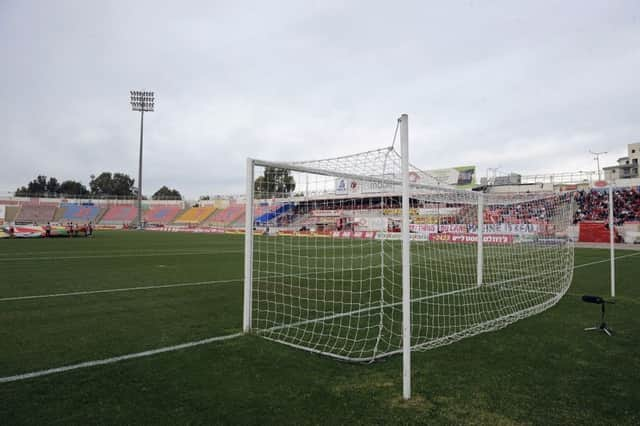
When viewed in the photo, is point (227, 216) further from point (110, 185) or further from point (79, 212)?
point (110, 185)

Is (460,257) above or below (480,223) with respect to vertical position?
below

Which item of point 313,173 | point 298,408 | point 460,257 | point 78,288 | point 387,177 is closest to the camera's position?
point 298,408

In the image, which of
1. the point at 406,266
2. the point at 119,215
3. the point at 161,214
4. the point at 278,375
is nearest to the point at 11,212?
the point at 119,215

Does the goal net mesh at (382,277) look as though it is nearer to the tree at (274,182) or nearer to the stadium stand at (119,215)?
the tree at (274,182)

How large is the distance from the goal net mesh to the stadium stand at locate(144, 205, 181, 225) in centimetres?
5702

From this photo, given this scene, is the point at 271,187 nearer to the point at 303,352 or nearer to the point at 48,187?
the point at 303,352

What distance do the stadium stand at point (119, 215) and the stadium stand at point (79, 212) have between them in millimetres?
1624

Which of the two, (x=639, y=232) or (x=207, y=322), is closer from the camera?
(x=207, y=322)

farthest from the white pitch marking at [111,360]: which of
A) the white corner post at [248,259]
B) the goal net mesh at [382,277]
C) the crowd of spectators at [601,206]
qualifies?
the crowd of spectators at [601,206]

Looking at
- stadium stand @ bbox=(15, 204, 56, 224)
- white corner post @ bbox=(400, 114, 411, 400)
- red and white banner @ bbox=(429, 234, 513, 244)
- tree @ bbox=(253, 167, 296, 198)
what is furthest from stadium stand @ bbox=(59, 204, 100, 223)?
white corner post @ bbox=(400, 114, 411, 400)

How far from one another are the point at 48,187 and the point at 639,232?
108 metres

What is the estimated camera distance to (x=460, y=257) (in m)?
17.4

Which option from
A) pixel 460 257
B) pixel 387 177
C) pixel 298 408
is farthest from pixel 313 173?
pixel 460 257

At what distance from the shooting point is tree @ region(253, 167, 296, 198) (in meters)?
6.62
